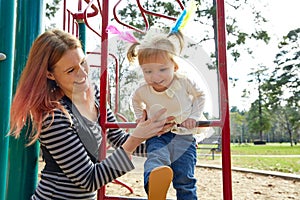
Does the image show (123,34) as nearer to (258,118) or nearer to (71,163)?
(71,163)

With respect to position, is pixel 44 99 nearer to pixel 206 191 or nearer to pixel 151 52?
pixel 151 52

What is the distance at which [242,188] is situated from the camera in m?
4.25

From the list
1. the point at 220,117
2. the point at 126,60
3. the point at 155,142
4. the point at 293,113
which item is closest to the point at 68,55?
the point at 126,60

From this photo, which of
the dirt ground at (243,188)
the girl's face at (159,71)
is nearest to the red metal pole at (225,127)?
the girl's face at (159,71)

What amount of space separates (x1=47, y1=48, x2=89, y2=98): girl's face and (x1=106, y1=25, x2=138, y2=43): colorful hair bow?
195 millimetres

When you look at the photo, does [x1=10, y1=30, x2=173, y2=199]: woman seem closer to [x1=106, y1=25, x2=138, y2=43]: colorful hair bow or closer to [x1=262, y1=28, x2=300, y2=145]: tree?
[x1=106, y1=25, x2=138, y2=43]: colorful hair bow

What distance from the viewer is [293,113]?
23703 millimetres

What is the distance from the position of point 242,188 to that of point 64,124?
3.52 m

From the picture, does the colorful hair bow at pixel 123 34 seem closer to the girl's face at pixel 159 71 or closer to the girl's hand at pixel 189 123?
the girl's face at pixel 159 71

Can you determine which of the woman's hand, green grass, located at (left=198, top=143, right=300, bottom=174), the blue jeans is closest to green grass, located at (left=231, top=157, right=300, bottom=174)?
green grass, located at (left=198, top=143, right=300, bottom=174)

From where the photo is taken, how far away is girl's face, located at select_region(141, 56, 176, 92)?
4.09ft

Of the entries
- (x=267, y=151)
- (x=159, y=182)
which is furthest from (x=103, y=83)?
(x=267, y=151)

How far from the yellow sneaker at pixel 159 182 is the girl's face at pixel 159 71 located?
0.35 m

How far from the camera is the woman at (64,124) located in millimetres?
1121
